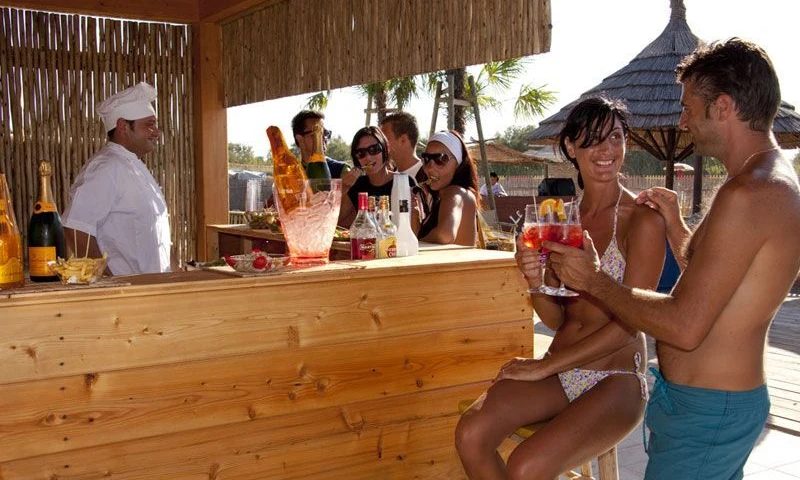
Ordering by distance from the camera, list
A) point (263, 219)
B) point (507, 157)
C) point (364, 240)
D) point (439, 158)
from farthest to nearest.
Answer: point (507, 157)
point (263, 219)
point (439, 158)
point (364, 240)

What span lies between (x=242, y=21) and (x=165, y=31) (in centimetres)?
79

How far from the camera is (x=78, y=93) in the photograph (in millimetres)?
7684

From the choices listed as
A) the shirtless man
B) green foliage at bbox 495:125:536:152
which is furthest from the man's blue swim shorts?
green foliage at bbox 495:125:536:152

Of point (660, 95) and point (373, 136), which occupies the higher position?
point (660, 95)

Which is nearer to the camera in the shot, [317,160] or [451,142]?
[317,160]

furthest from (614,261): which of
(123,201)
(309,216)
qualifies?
(123,201)

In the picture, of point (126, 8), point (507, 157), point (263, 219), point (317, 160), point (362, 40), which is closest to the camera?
point (317, 160)

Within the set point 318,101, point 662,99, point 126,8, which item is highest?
point 318,101

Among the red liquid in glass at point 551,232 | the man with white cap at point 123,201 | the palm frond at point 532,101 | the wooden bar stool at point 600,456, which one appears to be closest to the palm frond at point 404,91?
the palm frond at point 532,101

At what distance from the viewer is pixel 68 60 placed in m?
7.62

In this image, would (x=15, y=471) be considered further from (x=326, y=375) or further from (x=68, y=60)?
(x=68, y=60)

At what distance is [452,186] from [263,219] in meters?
1.72

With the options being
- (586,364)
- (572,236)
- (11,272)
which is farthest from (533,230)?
(11,272)

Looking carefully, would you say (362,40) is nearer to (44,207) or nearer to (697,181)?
(44,207)
